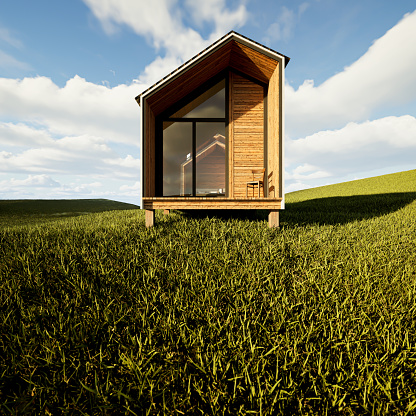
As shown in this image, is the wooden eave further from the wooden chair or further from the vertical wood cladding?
the wooden chair

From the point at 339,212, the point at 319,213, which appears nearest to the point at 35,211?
the point at 319,213

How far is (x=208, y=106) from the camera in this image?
9.02 meters

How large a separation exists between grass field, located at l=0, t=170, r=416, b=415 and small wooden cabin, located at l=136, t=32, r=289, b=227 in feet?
9.06

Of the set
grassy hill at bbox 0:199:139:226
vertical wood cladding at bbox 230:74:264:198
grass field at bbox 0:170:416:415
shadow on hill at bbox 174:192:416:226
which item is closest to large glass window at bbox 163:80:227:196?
vertical wood cladding at bbox 230:74:264:198

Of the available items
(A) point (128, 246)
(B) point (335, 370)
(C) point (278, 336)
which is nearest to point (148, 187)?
(A) point (128, 246)

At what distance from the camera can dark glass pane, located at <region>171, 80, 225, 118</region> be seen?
883 centimetres

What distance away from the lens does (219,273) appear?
3.17 meters

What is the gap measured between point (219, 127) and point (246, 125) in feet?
4.38

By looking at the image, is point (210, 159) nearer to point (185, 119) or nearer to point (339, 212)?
point (185, 119)

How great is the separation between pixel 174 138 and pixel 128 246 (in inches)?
246

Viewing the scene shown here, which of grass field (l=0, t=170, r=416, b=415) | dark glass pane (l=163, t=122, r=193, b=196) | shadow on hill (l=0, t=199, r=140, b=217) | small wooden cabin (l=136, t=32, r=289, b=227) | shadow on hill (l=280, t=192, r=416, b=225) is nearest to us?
grass field (l=0, t=170, r=416, b=415)

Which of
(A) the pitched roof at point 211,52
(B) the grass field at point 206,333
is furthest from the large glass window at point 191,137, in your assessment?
(B) the grass field at point 206,333

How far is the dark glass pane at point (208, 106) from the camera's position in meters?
8.83

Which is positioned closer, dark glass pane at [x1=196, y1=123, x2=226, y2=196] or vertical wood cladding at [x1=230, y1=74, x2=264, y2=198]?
vertical wood cladding at [x1=230, y1=74, x2=264, y2=198]
